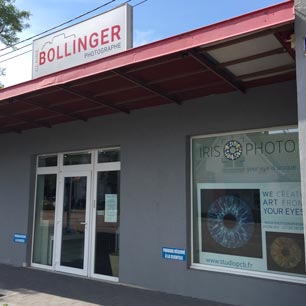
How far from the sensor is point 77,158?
27.7 feet

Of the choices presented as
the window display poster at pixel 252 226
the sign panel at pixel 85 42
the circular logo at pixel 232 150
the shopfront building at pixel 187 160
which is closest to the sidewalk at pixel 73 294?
the shopfront building at pixel 187 160

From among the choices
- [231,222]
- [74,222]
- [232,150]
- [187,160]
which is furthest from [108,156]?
[231,222]

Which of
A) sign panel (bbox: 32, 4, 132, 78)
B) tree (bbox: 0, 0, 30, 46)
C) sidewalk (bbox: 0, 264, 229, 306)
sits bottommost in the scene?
sidewalk (bbox: 0, 264, 229, 306)

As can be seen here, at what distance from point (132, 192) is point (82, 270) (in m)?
2.04

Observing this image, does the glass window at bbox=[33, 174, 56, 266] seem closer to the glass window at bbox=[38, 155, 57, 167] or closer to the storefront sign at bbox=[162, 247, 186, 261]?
the glass window at bbox=[38, 155, 57, 167]

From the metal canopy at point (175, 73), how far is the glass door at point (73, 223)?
1503 millimetres

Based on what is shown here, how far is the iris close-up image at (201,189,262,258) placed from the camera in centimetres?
595

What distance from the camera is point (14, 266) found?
Result: 29.4ft

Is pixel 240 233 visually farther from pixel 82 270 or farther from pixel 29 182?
pixel 29 182

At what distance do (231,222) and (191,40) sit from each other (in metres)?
3.06

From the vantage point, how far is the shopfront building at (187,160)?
4.99 metres

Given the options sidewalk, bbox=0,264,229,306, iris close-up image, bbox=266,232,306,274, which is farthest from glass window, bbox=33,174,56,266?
iris close-up image, bbox=266,232,306,274

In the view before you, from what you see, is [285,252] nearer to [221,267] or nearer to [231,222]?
[231,222]

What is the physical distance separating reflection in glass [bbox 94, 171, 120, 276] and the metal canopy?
140cm
